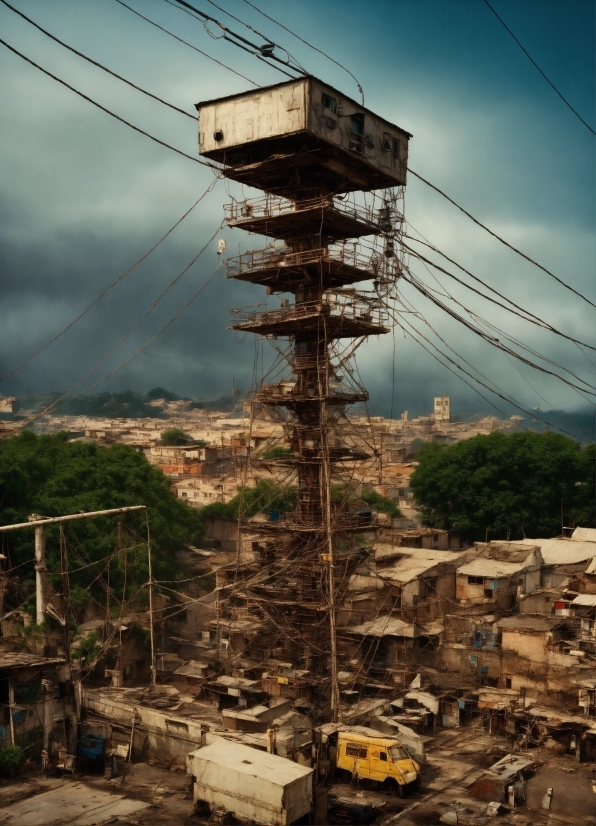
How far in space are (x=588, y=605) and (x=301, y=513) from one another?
39.7 ft

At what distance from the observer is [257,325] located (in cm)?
2989

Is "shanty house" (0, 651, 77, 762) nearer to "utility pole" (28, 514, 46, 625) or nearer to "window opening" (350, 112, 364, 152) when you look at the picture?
"utility pole" (28, 514, 46, 625)

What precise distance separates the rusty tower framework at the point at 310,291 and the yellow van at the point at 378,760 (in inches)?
210

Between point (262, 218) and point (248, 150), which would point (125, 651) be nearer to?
point (262, 218)

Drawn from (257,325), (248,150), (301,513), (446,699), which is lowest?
(446,699)

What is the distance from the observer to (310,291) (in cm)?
2967

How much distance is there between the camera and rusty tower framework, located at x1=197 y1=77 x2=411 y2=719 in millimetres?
28078

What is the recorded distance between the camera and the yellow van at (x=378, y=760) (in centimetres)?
2112

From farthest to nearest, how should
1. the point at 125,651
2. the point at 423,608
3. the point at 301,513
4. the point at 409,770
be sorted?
1. the point at 423,608
2. the point at 125,651
3. the point at 301,513
4. the point at 409,770

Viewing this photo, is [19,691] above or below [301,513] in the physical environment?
below

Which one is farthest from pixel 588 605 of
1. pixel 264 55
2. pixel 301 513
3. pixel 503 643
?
pixel 264 55

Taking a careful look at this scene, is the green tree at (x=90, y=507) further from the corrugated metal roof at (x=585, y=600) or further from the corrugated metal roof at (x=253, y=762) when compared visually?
the corrugated metal roof at (x=585, y=600)

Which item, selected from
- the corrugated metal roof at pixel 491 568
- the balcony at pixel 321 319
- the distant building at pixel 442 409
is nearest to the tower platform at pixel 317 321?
the balcony at pixel 321 319

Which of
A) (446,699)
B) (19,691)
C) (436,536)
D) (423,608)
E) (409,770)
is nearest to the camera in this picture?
(409,770)
